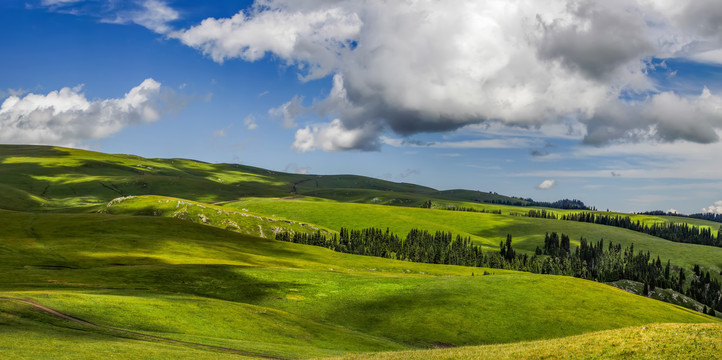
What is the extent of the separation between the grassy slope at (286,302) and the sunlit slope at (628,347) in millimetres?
20992

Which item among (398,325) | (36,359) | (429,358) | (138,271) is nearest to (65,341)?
(36,359)

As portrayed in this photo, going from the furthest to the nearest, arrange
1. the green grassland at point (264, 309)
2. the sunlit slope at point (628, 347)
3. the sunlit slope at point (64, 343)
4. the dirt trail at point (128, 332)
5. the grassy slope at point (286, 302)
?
the grassy slope at point (286, 302) < the dirt trail at point (128, 332) < the green grassland at point (264, 309) < the sunlit slope at point (64, 343) < the sunlit slope at point (628, 347)

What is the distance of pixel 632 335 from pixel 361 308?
56516 mm

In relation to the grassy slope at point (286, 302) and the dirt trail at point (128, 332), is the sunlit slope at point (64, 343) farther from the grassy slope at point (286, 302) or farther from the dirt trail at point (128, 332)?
the dirt trail at point (128, 332)

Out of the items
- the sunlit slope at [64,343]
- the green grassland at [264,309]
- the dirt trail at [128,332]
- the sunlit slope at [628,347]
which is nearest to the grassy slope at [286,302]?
the green grassland at [264,309]

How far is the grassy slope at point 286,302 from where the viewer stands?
55.2 m

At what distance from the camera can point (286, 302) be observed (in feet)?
278

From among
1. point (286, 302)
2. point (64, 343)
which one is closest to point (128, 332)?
point (64, 343)

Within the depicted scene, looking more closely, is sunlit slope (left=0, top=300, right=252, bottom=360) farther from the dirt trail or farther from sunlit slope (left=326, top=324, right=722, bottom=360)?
sunlit slope (left=326, top=324, right=722, bottom=360)

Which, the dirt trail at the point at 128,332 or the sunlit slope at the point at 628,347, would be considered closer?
the sunlit slope at the point at 628,347

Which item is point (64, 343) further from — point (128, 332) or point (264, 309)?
point (264, 309)

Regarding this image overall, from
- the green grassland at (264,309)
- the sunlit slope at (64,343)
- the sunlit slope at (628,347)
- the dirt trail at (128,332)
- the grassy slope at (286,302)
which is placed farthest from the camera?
the grassy slope at (286,302)

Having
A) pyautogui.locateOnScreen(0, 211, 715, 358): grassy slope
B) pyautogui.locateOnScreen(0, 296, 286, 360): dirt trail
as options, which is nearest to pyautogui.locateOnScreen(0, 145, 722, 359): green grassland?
pyautogui.locateOnScreen(0, 211, 715, 358): grassy slope

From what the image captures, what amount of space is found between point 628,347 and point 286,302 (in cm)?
6457
